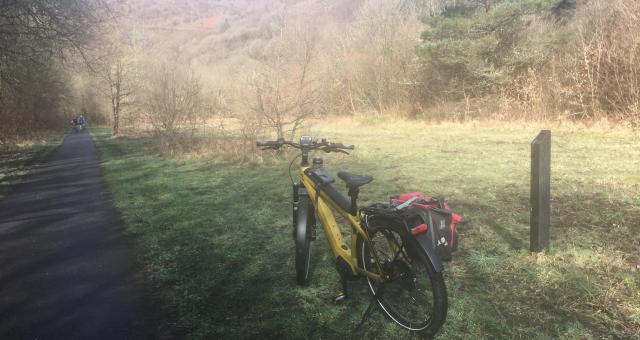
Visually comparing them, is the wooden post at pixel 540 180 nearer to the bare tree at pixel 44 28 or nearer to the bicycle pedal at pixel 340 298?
the bicycle pedal at pixel 340 298

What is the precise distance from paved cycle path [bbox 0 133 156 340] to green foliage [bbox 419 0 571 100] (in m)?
18.9

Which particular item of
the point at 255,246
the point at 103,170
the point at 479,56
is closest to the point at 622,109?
the point at 479,56

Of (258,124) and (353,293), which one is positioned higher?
(258,124)

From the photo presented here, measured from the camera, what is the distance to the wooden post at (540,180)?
12.2 ft

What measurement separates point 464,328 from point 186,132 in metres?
14.1

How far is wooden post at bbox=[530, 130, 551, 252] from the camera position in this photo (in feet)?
12.2

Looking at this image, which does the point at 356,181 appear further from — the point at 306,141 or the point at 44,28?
the point at 44,28

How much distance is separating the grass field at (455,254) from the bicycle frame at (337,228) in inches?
16.8

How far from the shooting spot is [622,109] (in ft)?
46.9

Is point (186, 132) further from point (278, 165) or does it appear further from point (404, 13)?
point (404, 13)

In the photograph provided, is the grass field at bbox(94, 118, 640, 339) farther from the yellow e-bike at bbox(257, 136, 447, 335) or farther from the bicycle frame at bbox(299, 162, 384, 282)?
the bicycle frame at bbox(299, 162, 384, 282)

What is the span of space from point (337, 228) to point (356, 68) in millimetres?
27347

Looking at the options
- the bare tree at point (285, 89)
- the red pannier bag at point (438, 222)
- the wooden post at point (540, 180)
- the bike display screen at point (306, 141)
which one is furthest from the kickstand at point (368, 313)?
the bare tree at point (285, 89)

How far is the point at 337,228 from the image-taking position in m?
3.31
